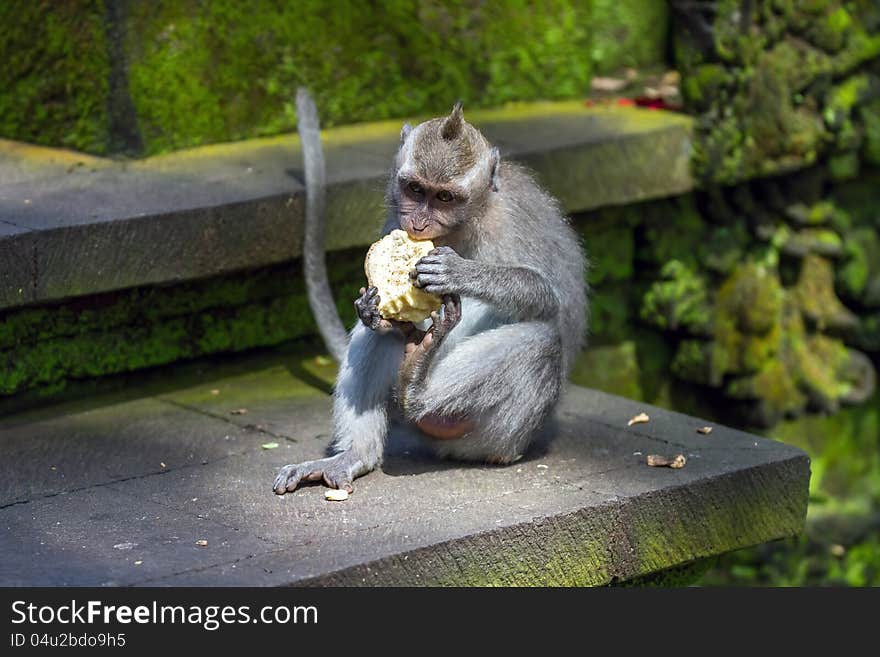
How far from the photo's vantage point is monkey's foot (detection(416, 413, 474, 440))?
4898 mm

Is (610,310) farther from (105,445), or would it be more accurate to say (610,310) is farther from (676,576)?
(105,445)

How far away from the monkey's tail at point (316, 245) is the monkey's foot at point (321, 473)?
3.02ft

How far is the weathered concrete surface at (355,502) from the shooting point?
425cm

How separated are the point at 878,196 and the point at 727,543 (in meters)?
3.47

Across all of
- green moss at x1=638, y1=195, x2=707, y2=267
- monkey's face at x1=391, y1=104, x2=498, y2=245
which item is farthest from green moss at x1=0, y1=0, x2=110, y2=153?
green moss at x1=638, y1=195, x2=707, y2=267

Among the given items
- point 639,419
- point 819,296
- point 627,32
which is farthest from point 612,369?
point 639,419

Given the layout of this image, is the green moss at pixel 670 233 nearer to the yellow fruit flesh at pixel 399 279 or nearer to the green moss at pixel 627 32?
the green moss at pixel 627 32

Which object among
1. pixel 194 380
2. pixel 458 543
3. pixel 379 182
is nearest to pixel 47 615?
pixel 458 543

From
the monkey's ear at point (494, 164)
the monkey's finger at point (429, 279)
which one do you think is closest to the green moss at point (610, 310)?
the monkey's ear at point (494, 164)

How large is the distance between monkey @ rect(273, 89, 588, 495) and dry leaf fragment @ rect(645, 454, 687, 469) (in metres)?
0.39

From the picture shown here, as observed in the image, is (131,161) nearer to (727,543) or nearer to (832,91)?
(727,543)

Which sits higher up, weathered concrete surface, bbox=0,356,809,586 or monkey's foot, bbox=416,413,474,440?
monkey's foot, bbox=416,413,474,440

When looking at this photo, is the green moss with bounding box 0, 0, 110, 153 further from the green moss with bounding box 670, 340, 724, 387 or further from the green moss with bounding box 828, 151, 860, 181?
the green moss with bounding box 828, 151, 860, 181

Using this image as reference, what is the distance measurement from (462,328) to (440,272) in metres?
0.44
